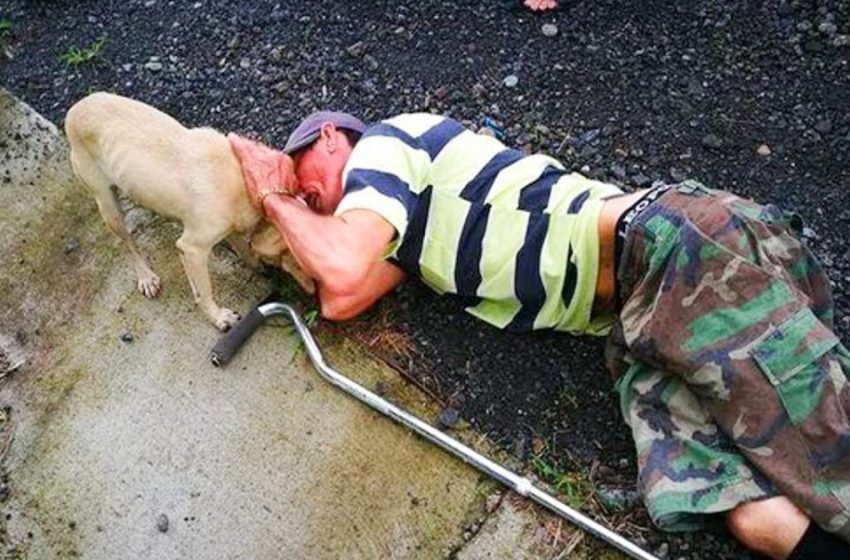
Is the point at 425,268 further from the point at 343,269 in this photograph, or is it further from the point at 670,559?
the point at 670,559

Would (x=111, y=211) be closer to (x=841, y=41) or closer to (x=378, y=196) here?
(x=378, y=196)

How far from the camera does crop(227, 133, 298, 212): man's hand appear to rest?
303 centimetres

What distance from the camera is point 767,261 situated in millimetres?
2734

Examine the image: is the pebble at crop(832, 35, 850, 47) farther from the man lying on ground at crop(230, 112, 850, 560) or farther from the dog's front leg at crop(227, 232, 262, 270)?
the dog's front leg at crop(227, 232, 262, 270)

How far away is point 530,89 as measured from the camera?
3840 millimetres

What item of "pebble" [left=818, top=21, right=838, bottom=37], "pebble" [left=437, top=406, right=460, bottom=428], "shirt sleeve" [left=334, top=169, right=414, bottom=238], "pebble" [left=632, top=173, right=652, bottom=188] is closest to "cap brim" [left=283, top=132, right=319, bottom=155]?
"shirt sleeve" [left=334, top=169, right=414, bottom=238]

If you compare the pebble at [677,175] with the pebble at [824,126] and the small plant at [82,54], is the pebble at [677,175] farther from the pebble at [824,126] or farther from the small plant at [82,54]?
the small plant at [82,54]

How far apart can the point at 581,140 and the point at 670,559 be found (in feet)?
4.94

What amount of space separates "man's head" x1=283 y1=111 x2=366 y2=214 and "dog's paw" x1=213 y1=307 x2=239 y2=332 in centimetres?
53

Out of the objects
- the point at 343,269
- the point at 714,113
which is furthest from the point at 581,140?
the point at 343,269

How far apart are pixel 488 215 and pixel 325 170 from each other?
0.50 meters

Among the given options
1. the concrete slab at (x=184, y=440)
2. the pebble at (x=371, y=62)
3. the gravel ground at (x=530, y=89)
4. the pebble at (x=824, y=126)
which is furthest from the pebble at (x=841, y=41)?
the concrete slab at (x=184, y=440)

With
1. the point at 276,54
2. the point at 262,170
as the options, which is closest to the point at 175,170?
the point at 262,170

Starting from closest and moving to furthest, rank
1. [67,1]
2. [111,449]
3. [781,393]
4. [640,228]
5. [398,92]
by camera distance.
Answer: [781,393] → [640,228] → [111,449] → [398,92] → [67,1]
